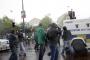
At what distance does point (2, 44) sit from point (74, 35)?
842cm

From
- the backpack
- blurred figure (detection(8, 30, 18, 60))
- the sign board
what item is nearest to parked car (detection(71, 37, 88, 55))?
the sign board

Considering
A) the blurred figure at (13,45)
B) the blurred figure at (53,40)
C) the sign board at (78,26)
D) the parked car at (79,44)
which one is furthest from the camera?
the sign board at (78,26)

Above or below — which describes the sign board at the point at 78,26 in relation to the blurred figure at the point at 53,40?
above

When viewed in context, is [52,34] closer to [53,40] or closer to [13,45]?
[53,40]

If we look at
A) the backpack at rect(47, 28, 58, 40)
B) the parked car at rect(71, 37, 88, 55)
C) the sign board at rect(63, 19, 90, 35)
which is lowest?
the parked car at rect(71, 37, 88, 55)

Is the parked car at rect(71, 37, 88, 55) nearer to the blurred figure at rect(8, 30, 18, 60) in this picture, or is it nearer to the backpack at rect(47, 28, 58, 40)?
the backpack at rect(47, 28, 58, 40)

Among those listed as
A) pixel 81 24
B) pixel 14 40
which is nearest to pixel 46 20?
pixel 81 24

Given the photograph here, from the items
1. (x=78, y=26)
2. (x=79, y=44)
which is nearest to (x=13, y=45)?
(x=79, y=44)

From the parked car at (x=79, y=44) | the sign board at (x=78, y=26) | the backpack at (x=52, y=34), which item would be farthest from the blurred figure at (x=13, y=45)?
the sign board at (x=78, y=26)

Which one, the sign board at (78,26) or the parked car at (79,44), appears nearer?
the parked car at (79,44)

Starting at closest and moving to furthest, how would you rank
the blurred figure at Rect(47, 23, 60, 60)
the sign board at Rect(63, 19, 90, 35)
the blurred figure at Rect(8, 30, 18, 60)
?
1. the blurred figure at Rect(47, 23, 60, 60)
2. the blurred figure at Rect(8, 30, 18, 60)
3. the sign board at Rect(63, 19, 90, 35)

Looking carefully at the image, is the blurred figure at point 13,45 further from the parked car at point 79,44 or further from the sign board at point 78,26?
the sign board at point 78,26

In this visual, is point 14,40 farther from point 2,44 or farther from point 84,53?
point 2,44

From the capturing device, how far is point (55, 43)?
14023 mm
